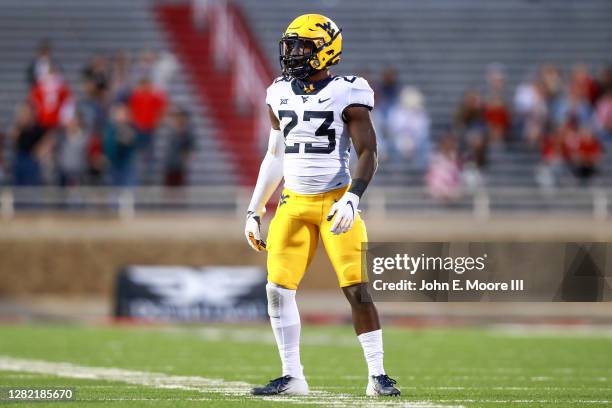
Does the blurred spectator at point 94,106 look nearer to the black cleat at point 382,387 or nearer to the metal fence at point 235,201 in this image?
the metal fence at point 235,201

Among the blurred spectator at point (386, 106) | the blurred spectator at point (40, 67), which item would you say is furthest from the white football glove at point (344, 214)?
the blurred spectator at point (386, 106)

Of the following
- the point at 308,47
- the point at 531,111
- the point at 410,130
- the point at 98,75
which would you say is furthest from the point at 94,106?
the point at 308,47

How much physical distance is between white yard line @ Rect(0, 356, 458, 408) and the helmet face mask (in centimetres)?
197

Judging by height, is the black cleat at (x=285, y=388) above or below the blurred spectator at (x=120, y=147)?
below

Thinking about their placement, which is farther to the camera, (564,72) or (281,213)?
(564,72)

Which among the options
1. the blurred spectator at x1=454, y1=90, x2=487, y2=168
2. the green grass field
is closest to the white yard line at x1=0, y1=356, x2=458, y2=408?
the green grass field

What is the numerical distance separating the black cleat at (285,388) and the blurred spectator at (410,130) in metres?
14.8

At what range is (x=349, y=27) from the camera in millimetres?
27953

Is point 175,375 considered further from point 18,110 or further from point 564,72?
point 564,72

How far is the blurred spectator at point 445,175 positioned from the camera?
22.4 meters

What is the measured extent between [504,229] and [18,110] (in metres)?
8.11

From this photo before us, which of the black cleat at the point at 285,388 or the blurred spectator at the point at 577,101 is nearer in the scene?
the black cleat at the point at 285,388

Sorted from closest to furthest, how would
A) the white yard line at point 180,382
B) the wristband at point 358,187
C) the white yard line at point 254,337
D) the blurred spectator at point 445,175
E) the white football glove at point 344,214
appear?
the white yard line at point 180,382 → the white football glove at point 344,214 → the wristband at point 358,187 → the white yard line at point 254,337 → the blurred spectator at point 445,175

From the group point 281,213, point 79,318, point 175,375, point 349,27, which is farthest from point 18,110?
point 281,213
